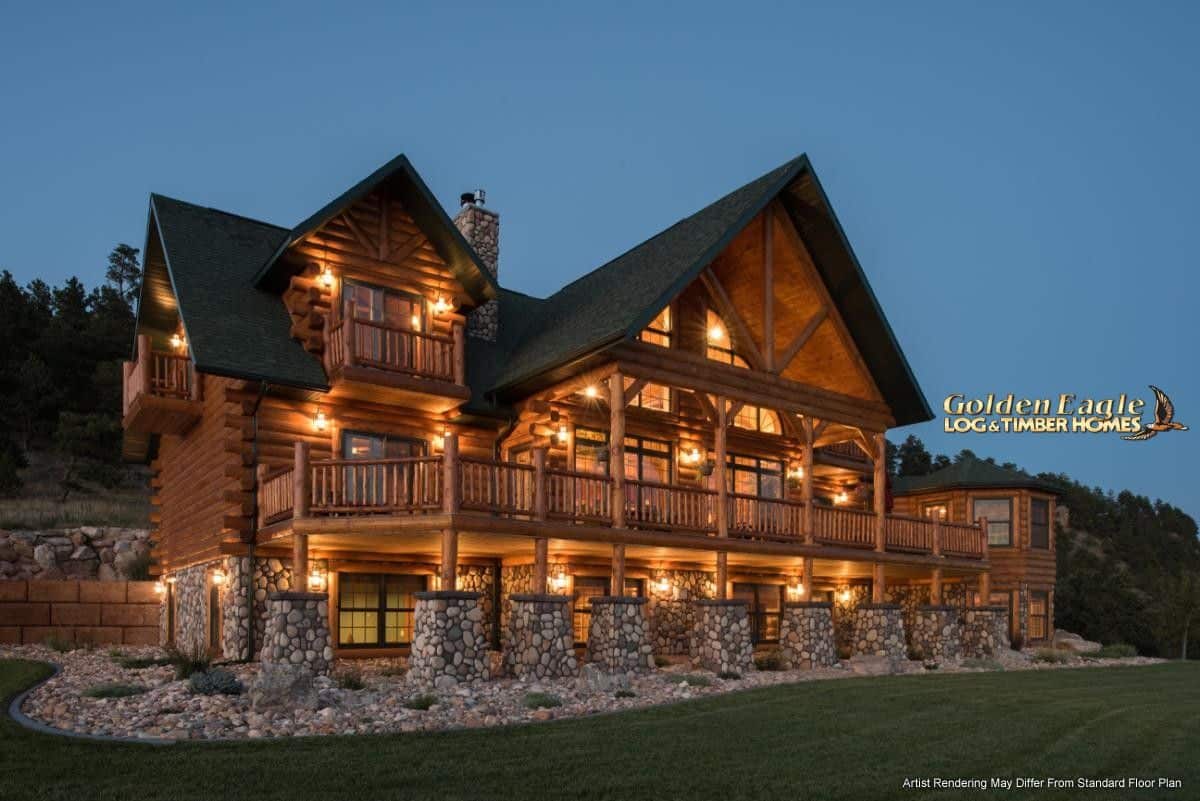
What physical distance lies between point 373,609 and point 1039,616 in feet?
71.4

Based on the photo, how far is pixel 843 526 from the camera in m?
23.7

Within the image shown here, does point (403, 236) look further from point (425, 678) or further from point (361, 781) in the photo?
point (361, 781)

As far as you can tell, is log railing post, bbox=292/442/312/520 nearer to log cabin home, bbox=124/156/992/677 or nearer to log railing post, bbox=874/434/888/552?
log cabin home, bbox=124/156/992/677

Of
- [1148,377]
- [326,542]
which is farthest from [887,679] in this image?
[1148,377]

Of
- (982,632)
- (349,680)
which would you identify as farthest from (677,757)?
(982,632)

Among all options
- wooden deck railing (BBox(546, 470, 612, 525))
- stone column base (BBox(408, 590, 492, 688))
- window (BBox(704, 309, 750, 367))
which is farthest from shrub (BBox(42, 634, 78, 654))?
window (BBox(704, 309, 750, 367))

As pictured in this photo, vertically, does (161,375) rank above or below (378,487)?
above

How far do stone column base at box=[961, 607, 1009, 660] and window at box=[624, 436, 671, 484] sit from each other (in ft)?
28.1

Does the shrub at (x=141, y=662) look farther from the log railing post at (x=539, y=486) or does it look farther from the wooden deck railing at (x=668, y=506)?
the wooden deck railing at (x=668, y=506)

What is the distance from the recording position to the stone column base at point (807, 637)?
21.2m

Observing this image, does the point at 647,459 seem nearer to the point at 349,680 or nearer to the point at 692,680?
the point at 692,680

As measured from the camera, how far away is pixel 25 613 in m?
22.8

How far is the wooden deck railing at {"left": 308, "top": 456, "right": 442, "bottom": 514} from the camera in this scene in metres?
16.9

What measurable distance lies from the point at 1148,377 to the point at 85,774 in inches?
8166
